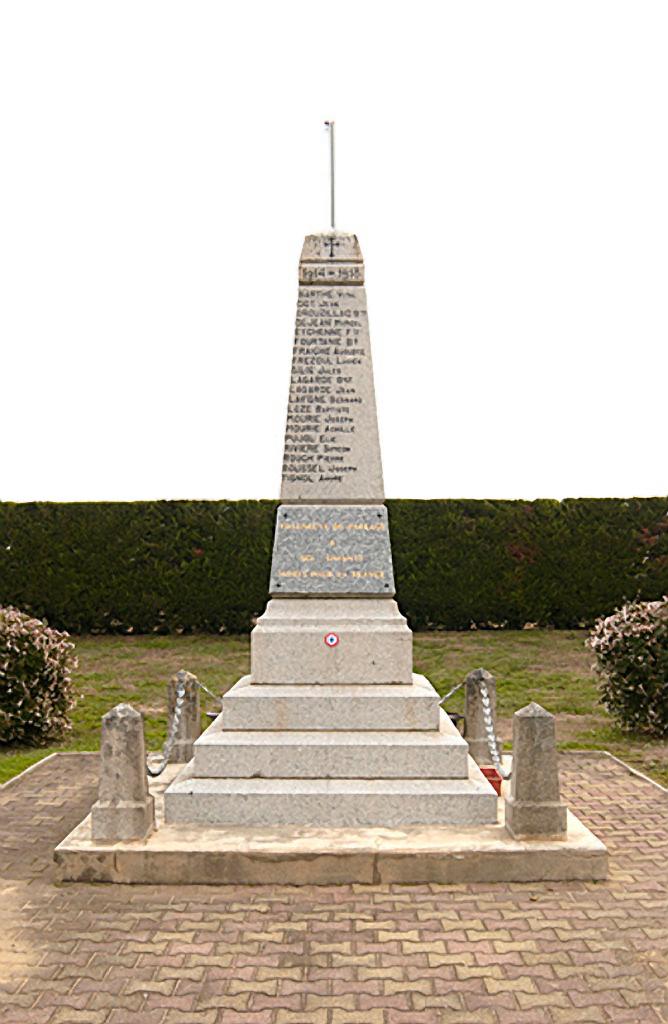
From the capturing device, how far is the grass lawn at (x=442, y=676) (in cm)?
1040

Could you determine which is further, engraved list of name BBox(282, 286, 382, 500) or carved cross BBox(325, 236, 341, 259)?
carved cross BBox(325, 236, 341, 259)

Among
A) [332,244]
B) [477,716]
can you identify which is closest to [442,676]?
[477,716]

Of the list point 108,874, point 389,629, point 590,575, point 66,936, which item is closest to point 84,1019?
point 66,936

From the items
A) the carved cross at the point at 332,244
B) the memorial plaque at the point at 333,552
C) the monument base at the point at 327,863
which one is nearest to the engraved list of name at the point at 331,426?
the memorial plaque at the point at 333,552

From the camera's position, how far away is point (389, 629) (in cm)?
709

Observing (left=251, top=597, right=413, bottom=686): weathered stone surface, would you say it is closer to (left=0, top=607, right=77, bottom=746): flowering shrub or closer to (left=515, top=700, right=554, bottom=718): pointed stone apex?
(left=515, top=700, right=554, bottom=718): pointed stone apex

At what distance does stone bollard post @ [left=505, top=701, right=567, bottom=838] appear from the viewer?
6.04 m

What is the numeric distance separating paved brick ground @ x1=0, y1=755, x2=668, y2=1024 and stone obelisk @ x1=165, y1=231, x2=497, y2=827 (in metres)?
0.74

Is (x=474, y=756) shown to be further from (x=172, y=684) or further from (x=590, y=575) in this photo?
(x=590, y=575)

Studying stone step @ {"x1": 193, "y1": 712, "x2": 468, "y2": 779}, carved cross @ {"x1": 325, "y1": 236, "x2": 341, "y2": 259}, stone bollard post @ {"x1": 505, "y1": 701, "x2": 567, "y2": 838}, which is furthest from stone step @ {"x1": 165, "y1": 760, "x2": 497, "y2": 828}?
carved cross @ {"x1": 325, "y1": 236, "x2": 341, "y2": 259}

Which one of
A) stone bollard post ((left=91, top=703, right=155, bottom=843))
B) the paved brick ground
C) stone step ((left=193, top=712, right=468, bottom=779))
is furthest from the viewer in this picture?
stone step ((left=193, top=712, right=468, bottom=779))

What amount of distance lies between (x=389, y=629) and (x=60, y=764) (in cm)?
426

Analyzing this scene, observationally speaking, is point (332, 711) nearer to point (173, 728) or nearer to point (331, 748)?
point (331, 748)

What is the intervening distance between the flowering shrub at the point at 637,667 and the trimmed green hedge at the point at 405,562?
23.6 ft
